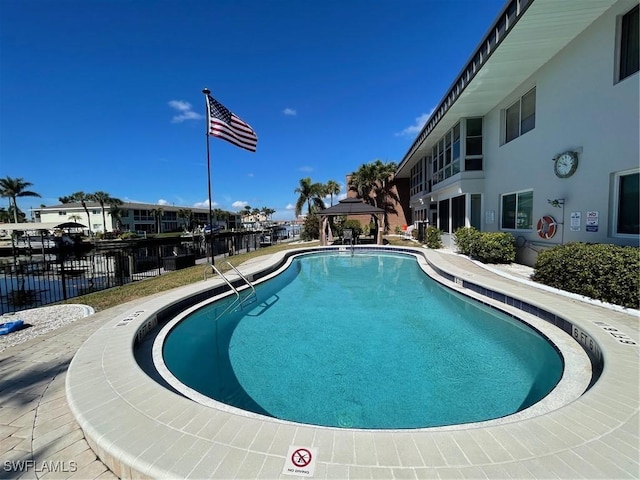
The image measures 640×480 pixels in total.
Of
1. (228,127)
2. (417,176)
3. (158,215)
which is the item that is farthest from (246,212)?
(228,127)

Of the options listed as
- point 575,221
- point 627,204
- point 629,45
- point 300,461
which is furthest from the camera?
point 575,221

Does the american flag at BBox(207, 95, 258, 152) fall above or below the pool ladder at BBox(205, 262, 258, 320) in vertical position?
above

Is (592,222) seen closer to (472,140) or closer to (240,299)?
(472,140)

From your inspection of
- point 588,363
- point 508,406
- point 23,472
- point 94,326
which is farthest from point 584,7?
point 94,326

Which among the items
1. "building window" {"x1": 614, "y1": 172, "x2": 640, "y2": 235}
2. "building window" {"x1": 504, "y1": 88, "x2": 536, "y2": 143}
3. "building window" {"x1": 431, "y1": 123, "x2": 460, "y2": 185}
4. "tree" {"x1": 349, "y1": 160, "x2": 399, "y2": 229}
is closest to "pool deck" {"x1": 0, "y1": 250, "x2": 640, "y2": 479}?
"building window" {"x1": 614, "y1": 172, "x2": 640, "y2": 235}

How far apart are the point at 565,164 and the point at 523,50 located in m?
3.38

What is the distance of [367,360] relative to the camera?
14.3 ft

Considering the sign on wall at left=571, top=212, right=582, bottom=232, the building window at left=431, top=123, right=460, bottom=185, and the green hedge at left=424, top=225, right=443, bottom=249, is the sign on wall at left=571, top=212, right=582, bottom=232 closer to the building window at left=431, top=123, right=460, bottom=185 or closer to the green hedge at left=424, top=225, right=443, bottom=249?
the building window at left=431, top=123, right=460, bottom=185

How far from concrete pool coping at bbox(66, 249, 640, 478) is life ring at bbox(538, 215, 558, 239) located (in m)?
6.48

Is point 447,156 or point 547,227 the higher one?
point 447,156

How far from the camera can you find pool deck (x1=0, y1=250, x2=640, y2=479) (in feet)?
5.83

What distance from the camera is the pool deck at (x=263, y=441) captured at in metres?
1.78

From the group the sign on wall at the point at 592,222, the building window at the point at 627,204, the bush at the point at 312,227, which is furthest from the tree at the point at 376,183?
the building window at the point at 627,204

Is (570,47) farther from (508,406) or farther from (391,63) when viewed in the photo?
(391,63)
